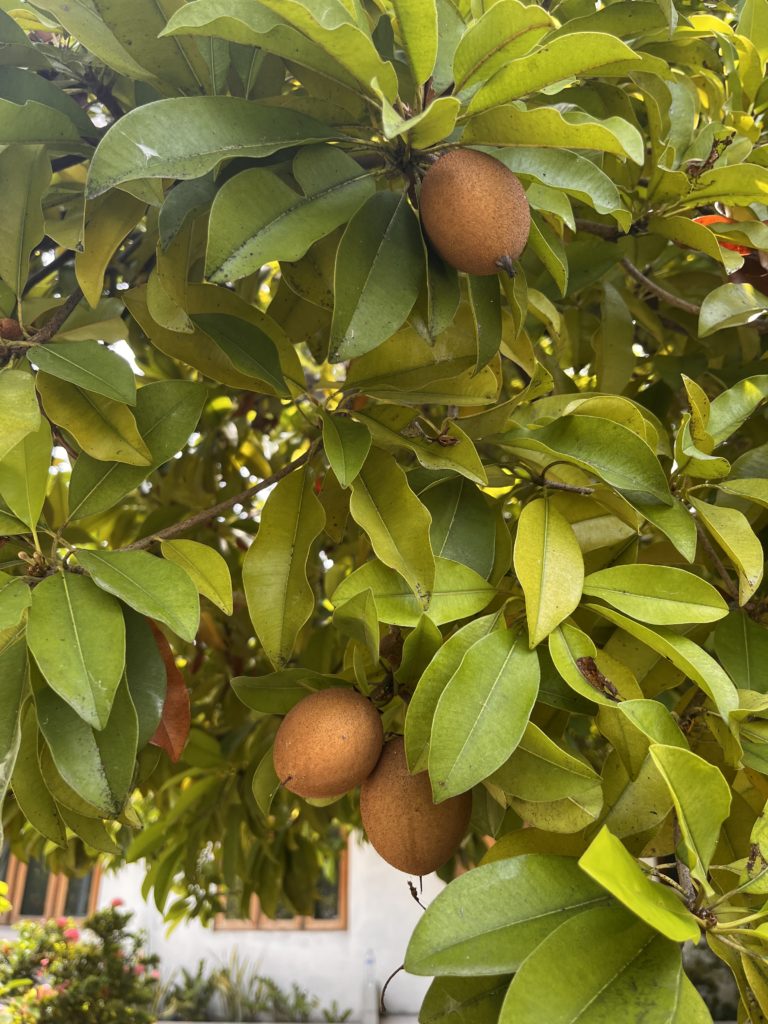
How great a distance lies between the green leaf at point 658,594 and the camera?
64 centimetres

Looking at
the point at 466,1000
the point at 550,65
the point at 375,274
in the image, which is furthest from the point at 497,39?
the point at 466,1000

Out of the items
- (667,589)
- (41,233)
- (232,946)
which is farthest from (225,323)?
(232,946)

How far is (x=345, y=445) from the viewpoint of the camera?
69 centimetres

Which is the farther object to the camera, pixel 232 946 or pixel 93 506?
pixel 232 946

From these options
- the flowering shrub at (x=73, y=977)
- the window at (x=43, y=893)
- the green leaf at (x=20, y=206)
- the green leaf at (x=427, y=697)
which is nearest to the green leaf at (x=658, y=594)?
the green leaf at (x=427, y=697)

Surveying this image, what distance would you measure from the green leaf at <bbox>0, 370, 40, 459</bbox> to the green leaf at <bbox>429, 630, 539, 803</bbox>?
1.16ft

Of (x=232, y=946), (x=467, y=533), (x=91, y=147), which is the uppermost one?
(x=91, y=147)

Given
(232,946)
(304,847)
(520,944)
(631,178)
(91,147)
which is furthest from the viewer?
(232,946)

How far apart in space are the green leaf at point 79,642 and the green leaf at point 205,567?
0.28 feet

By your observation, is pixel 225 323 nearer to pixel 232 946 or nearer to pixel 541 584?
pixel 541 584

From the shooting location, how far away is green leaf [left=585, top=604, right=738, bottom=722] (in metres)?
0.59

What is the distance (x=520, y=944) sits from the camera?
51 centimetres

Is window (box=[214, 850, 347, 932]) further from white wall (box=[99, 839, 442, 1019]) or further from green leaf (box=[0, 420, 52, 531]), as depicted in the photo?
green leaf (box=[0, 420, 52, 531])

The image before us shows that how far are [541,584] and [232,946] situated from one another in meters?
7.51
